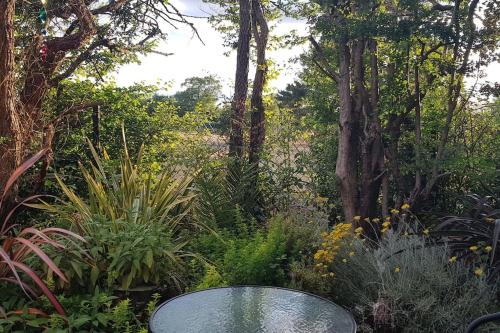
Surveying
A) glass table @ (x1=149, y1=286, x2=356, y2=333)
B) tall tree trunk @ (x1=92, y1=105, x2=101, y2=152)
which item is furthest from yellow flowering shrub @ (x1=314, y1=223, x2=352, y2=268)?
tall tree trunk @ (x1=92, y1=105, x2=101, y2=152)

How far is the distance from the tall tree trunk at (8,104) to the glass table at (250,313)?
2557 millimetres

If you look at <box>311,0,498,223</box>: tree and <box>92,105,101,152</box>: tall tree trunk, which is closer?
<box>311,0,498,223</box>: tree

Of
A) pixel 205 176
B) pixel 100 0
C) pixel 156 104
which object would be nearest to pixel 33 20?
pixel 100 0

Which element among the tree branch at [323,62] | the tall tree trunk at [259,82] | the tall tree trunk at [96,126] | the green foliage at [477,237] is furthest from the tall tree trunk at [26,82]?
the green foliage at [477,237]

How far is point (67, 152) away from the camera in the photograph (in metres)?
5.25

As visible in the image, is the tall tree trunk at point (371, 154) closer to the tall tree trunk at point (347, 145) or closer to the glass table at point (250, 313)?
the tall tree trunk at point (347, 145)

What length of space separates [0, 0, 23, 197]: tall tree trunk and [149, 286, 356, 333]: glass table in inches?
101

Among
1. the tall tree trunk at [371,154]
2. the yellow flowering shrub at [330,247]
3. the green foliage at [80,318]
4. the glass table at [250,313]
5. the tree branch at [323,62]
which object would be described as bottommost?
the green foliage at [80,318]

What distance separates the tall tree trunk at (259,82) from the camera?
5.82m

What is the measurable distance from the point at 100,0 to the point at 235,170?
114 inches

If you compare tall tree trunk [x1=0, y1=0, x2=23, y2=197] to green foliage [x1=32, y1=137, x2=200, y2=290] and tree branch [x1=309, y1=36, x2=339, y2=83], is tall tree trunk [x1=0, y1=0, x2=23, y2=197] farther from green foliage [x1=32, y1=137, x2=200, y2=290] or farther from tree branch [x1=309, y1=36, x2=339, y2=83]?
tree branch [x1=309, y1=36, x2=339, y2=83]

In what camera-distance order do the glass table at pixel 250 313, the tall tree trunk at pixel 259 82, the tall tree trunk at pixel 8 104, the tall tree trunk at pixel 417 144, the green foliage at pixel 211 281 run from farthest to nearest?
the tall tree trunk at pixel 259 82, the tall tree trunk at pixel 417 144, the tall tree trunk at pixel 8 104, the green foliage at pixel 211 281, the glass table at pixel 250 313

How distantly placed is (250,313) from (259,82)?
435 centimetres

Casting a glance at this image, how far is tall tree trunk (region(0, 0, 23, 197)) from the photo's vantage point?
12.7 ft
